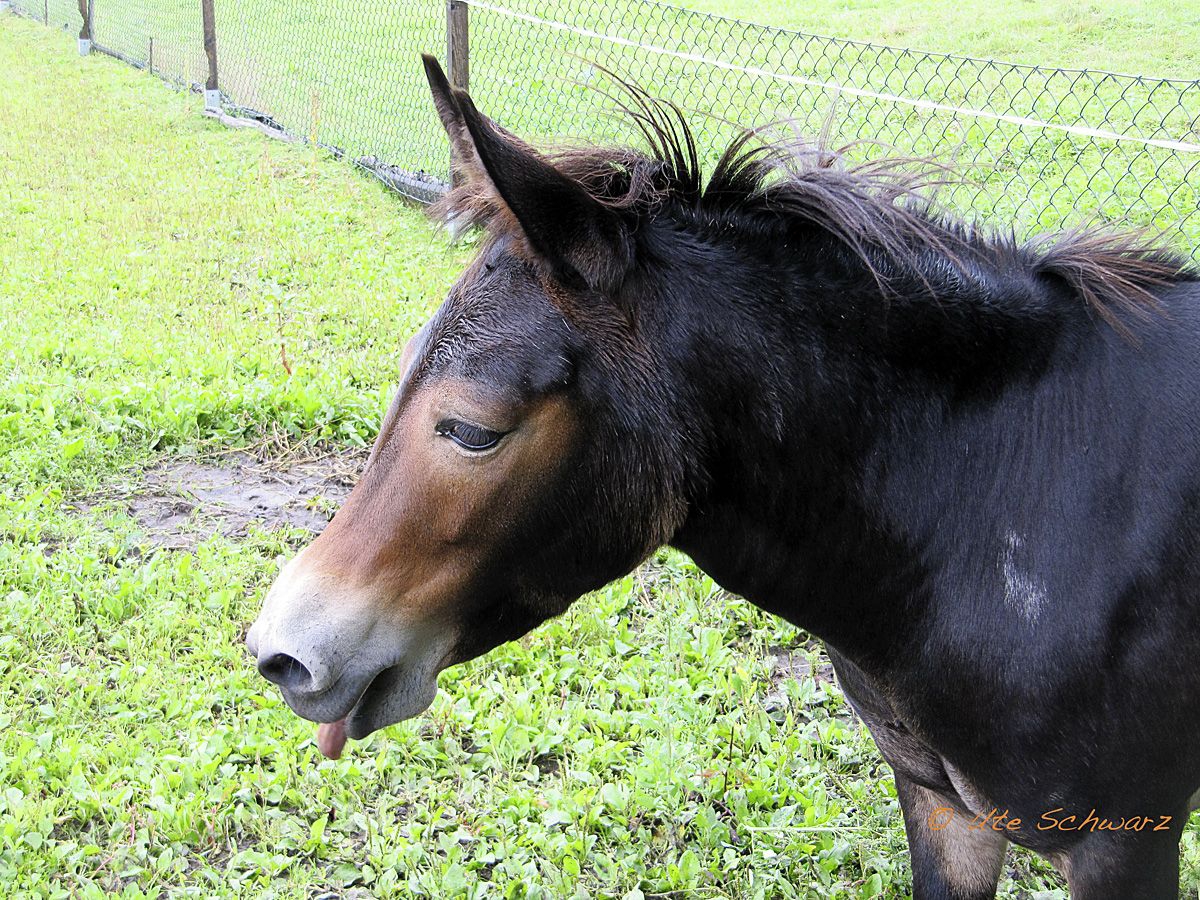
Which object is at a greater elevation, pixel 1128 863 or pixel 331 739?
pixel 1128 863

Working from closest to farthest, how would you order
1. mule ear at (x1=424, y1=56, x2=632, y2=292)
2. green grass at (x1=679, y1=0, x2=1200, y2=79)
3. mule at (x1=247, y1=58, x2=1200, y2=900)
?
mule ear at (x1=424, y1=56, x2=632, y2=292), mule at (x1=247, y1=58, x2=1200, y2=900), green grass at (x1=679, y1=0, x2=1200, y2=79)

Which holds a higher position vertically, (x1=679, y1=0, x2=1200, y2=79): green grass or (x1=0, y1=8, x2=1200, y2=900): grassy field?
(x1=679, y1=0, x2=1200, y2=79): green grass

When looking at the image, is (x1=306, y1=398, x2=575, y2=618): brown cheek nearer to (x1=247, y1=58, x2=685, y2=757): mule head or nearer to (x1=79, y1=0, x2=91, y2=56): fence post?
(x1=247, y1=58, x2=685, y2=757): mule head

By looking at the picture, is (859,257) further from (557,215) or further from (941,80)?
(941,80)

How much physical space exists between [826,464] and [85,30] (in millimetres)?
18981

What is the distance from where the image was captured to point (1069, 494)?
1861 millimetres

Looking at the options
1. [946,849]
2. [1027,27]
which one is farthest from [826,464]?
[1027,27]

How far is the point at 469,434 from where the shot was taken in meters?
1.78

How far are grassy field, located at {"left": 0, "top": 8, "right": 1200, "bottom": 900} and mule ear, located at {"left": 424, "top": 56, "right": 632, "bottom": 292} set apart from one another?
1.80m

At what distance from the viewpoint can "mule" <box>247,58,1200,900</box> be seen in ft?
5.90

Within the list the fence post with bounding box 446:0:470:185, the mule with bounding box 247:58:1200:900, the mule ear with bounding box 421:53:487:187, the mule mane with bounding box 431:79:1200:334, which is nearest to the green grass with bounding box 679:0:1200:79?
the fence post with bounding box 446:0:470:185

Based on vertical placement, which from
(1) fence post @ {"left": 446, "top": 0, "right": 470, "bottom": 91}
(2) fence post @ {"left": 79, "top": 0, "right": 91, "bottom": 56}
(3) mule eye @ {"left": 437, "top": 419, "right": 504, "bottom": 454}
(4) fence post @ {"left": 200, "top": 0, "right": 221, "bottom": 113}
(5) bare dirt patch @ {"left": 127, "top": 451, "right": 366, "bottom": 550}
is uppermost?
(3) mule eye @ {"left": 437, "top": 419, "right": 504, "bottom": 454}

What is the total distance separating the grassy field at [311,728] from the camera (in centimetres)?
292

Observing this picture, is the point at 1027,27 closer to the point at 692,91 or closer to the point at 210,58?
the point at 692,91
